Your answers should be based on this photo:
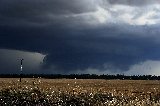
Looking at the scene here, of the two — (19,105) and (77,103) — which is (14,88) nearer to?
(19,105)

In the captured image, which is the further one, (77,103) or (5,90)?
(5,90)

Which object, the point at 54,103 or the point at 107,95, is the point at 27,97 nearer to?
the point at 54,103

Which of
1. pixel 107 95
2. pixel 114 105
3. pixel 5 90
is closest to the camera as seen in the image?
pixel 114 105

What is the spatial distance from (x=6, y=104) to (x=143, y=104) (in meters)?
14.0

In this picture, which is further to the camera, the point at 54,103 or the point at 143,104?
the point at 54,103

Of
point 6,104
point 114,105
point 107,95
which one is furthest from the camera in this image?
point 107,95

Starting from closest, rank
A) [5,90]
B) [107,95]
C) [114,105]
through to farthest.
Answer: [114,105] < [5,90] < [107,95]

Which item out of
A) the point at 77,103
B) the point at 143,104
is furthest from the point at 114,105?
the point at 77,103

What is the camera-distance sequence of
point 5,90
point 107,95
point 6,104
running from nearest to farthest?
point 6,104, point 5,90, point 107,95

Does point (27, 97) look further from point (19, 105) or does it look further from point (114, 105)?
point (114, 105)

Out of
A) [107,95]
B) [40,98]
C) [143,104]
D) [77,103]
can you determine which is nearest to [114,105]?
[143,104]

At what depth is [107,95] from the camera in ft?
175

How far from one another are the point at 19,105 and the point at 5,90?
4.73m

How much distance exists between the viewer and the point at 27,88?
49250mm
